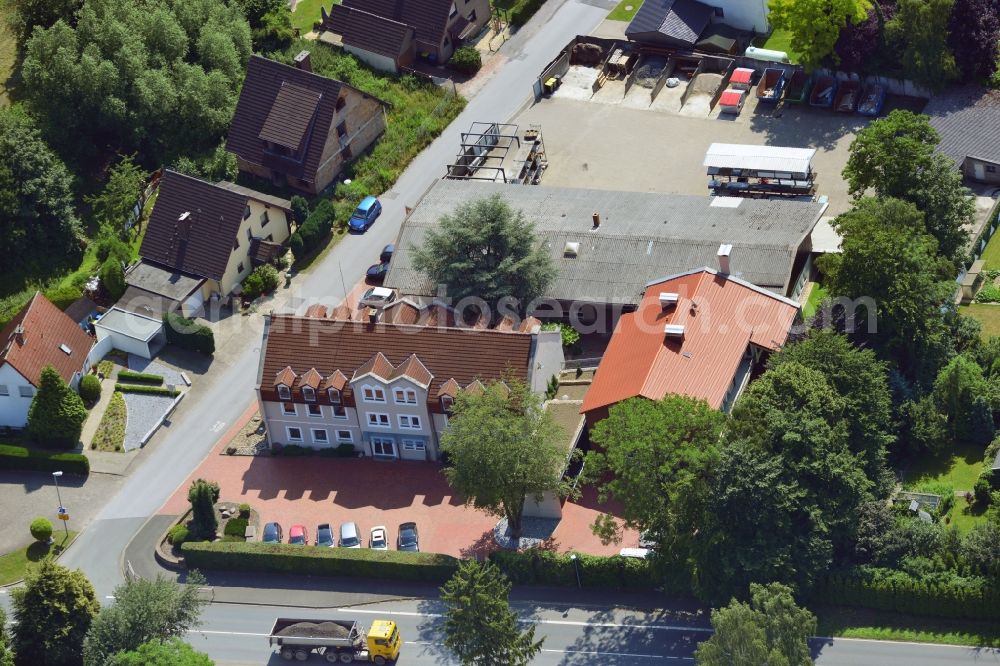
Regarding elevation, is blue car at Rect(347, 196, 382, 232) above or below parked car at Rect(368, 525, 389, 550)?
above

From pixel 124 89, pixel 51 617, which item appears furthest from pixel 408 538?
pixel 124 89

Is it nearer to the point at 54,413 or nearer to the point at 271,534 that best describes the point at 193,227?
the point at 54,413

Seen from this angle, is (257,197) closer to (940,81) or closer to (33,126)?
(33,126)

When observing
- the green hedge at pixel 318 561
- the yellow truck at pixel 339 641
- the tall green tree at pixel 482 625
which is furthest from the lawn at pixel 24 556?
the tall green tree at pixel 482 625

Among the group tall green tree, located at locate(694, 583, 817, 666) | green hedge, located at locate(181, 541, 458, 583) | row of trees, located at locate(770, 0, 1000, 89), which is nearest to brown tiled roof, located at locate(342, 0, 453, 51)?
row of trees, located at locate(770, 0, 1000, 89)

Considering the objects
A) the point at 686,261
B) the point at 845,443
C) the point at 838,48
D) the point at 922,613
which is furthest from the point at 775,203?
the point at 922,613

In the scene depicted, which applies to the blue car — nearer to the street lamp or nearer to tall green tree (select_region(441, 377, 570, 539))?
tall green tree (select_region(441, 377, 570, 539))

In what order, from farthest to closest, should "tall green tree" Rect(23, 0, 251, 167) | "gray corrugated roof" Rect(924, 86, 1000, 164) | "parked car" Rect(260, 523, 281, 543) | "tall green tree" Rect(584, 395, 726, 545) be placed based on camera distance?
"tall green tree" Rect(23, 0, 251, 167) → "gray corrugated roof" Rect(924, 86, 1000, 164) → "parked car" Rect(260, 523, 281, 543) → "tall green tree" Rect(584, 395, 726, 545)
